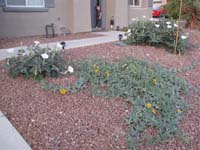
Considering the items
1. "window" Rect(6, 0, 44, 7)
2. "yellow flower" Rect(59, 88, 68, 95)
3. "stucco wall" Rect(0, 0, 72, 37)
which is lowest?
"yellow flower" Rect(59, 88, 68, 95)

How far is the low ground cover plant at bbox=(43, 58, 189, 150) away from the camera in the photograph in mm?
2943

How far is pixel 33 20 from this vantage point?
9.46 metres

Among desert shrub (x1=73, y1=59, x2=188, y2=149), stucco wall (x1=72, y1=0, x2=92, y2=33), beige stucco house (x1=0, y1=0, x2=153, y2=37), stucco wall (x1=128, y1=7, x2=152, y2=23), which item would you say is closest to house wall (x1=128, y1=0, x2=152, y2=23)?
stucco wall (x1=128, y1=7, x2=152, y2=23)

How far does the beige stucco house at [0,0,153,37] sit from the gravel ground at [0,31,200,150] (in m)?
5.35

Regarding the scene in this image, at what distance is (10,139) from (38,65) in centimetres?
166

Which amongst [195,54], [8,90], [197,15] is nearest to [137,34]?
[195,54]

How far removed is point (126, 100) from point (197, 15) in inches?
390

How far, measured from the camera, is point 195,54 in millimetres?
6918

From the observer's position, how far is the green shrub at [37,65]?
4.01m

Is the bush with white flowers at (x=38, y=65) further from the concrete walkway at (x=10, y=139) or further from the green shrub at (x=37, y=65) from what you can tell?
the concrete walkway at (x=10, y=139)

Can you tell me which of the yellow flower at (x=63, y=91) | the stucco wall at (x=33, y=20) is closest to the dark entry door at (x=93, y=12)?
the stucco wall at (x=33, y=20)

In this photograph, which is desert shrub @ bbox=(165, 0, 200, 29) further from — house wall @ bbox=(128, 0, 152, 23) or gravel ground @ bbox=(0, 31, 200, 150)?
gravel ground @ bbox=(0, 31, 200, 150)

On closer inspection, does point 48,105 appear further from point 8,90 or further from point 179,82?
point 179,82

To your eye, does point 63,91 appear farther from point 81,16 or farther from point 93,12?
point 93,12
